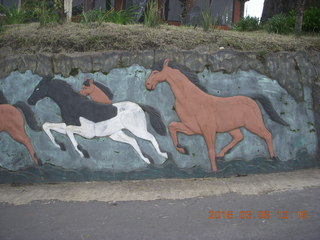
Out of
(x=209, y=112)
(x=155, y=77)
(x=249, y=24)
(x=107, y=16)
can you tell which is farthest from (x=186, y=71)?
(x=249, y=24)

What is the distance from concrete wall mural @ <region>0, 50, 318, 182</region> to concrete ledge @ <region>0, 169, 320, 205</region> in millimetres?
167

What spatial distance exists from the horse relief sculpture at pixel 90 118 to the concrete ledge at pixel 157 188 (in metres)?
0.53

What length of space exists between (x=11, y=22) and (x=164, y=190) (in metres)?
5.82

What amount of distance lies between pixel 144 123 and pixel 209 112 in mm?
1127

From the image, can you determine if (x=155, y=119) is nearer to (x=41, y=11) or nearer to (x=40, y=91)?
(x=40, y=91)

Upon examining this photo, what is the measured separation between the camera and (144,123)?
18.3 ft

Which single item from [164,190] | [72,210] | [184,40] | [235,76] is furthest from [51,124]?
[235,76]

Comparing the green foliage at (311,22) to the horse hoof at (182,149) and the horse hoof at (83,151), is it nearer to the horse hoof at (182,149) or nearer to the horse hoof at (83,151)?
the horse hoof at (182,149)

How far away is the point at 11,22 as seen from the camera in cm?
803

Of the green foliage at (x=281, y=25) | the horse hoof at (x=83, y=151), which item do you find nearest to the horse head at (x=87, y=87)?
the horse hoof at (x=83, y=151)

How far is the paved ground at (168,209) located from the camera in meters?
3.84

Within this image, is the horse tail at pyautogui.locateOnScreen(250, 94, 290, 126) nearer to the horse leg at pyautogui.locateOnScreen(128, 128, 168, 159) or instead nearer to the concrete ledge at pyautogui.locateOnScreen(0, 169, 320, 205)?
the concrete ledge at pyautogui.locateOnScreen(0, 169, 320, 205)

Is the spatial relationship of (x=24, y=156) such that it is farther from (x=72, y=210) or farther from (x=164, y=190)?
(x=164, y=190)

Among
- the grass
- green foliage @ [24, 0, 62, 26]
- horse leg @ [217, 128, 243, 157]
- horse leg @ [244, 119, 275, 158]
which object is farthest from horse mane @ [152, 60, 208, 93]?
green foliage @ [24, 0, 62, 26]
